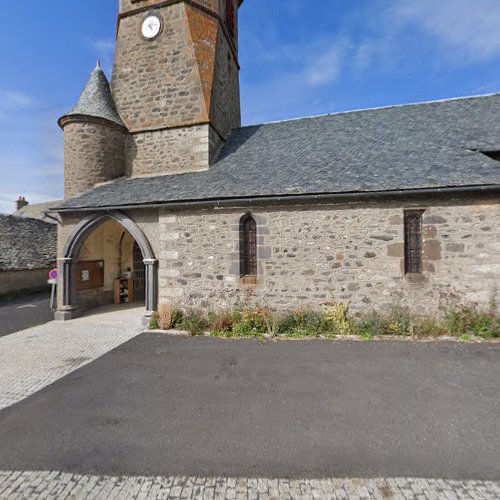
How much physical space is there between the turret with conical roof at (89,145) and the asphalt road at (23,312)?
4.29 metres

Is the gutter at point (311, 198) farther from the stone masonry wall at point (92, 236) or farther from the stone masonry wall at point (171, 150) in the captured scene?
the stone masonry wall at point (171, 150)

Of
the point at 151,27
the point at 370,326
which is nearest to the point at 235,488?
the point at 370,326

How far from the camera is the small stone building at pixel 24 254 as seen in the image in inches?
488

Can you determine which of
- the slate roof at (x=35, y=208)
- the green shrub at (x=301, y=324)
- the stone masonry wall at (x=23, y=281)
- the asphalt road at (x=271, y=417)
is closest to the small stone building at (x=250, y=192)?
the green shrub at (x=301, y=324)

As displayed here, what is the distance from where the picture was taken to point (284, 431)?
312 cm

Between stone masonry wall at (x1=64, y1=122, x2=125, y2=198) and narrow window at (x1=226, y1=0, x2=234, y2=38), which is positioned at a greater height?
narrow window at (x1=226, y1=0, x2=234, y2=38)

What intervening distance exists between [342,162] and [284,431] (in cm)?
697

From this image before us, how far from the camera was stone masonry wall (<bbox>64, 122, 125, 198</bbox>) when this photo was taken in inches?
383

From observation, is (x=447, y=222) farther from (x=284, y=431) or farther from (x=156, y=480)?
(x=156, y=480)

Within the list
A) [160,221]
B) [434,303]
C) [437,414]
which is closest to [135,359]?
[160,221]

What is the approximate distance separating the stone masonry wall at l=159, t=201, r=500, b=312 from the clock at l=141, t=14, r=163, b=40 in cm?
776

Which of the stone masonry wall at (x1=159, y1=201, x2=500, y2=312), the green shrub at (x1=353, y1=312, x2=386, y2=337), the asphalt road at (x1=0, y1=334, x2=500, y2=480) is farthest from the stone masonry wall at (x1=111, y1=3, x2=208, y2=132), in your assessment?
the asphalt road at (x1=0, y1=334, x2=500, y2=480)

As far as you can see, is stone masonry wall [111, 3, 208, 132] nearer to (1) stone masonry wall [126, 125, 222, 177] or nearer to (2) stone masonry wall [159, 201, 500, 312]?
(1) stone masonry wall [126, 125, 222, 177]

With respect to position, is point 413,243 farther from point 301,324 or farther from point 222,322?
point 222,322
